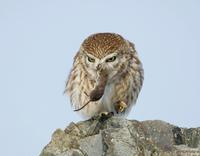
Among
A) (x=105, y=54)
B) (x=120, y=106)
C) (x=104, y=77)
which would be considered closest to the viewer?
(x=104, y=77)

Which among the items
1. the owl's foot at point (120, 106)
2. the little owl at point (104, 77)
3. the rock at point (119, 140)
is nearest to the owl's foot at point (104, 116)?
the rock at point (119, 140)

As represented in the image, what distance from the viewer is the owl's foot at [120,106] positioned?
15.3m

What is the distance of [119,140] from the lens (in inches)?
456

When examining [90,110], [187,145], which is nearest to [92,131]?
[187,145]

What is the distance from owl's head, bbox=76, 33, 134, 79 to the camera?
576 inches

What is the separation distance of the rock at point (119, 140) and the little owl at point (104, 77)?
173 centimetres

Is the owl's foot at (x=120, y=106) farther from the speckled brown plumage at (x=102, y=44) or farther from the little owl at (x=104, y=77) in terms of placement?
the speckled brown plumage at (x=102, y=44)

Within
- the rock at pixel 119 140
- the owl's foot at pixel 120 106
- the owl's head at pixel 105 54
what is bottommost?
the owl's foot at pixel 120 106

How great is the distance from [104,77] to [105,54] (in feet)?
1.61

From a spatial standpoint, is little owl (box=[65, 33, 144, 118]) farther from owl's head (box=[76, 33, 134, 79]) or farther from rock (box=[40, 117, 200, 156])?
rock (box=[40, 117, 200, 156])

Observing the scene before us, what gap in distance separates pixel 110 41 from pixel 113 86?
37.5 inches

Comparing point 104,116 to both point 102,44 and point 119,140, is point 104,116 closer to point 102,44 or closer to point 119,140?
point 119,140

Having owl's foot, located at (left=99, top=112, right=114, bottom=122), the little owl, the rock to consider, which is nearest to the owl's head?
the little owl

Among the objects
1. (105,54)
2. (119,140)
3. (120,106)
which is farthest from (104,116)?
(120,106)
